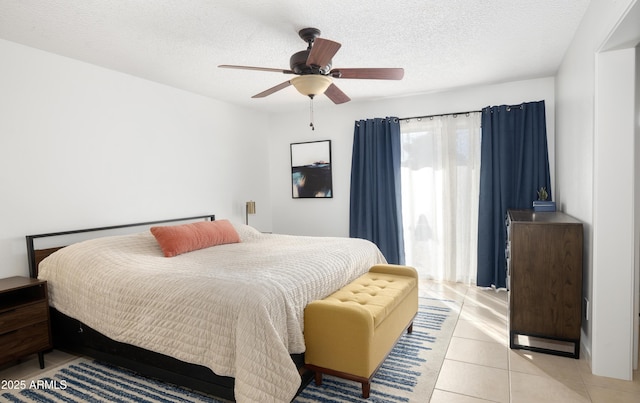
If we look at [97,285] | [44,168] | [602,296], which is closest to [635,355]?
[602,296]

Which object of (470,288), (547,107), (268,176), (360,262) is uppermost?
(547,107)

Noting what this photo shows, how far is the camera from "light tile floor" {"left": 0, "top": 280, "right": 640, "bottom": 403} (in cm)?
227

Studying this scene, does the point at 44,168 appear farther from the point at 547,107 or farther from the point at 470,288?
the point at 547,107

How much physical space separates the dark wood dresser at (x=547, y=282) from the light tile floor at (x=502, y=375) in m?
0.19

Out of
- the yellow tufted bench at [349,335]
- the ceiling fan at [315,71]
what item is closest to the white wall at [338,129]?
the ceiling fan at [315,71]

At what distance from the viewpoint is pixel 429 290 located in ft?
15.0

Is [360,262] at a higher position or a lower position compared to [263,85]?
lower

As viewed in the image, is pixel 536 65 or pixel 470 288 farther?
pixel 470 288

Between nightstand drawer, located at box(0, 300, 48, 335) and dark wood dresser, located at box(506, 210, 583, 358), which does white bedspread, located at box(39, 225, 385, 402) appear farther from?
dark wood dresser, located at box(506, 210, 583, 358)

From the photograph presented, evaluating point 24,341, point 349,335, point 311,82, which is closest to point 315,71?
point 311,82

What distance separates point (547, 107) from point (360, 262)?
298 cm

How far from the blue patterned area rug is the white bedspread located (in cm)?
31

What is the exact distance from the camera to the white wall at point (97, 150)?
9.91 feet

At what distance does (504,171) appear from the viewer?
4.48m
